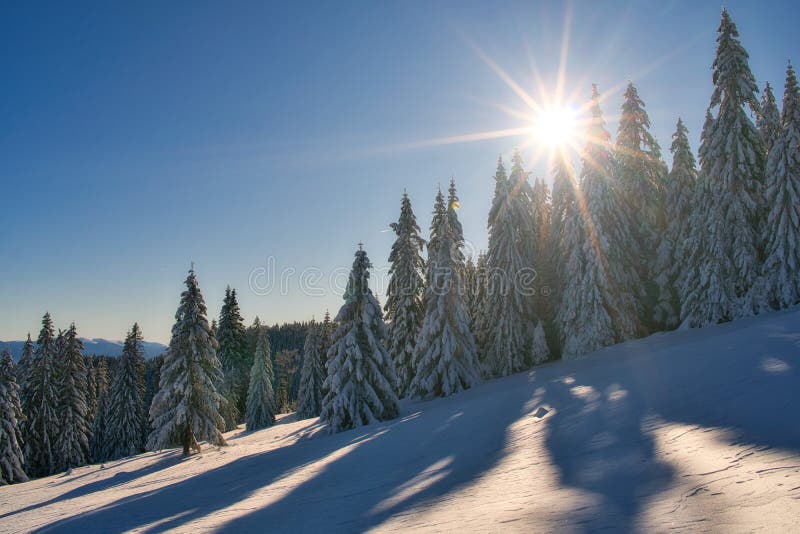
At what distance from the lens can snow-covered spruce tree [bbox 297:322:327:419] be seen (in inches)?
1859

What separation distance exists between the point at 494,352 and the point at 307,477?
2055 cm

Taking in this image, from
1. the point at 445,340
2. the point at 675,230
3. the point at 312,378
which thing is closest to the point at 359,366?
the point at 445,340

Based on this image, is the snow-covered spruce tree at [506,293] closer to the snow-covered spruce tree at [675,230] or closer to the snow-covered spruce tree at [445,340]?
the snow-covered spruce tree at [445,340]

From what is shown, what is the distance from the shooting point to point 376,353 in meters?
22.5

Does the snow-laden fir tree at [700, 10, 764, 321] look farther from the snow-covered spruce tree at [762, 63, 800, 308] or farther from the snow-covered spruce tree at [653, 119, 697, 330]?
the snow-covered spruce tree at [653, 119, 697, 330]

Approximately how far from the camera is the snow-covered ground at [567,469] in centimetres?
451

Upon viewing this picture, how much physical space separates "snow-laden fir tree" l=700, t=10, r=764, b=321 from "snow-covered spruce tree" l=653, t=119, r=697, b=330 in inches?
142

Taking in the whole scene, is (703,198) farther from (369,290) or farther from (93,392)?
(93,392)

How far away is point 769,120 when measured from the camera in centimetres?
2764

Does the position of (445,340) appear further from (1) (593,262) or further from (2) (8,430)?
(2) (8,430)

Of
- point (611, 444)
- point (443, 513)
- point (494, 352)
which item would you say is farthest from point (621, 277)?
point (443, 513)

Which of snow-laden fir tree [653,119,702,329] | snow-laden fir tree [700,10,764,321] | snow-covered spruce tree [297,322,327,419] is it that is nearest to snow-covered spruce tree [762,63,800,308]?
snow-laden fir tree [700,10,764,321]

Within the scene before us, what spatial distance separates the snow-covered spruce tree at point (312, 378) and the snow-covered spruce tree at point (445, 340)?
23.9 meters

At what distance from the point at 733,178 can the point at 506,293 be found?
14.2m
